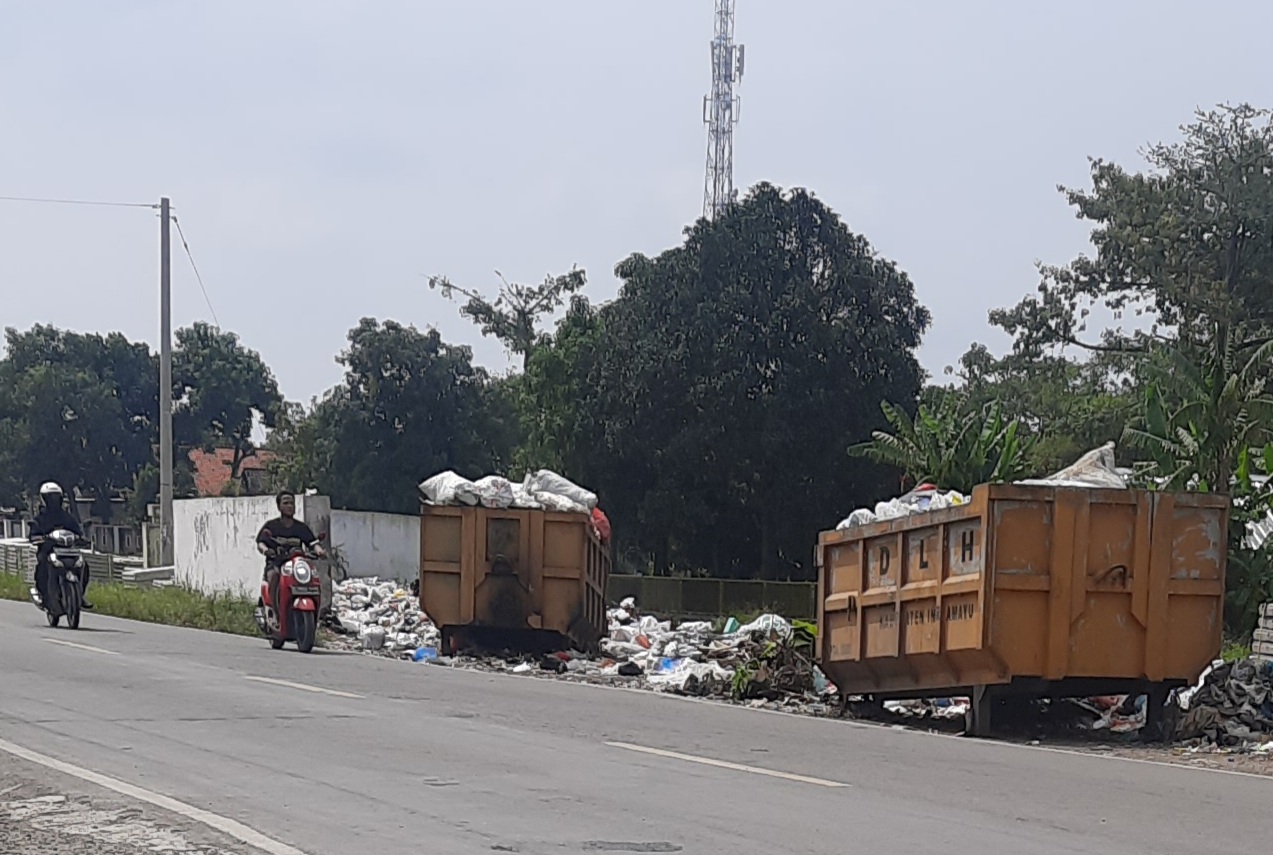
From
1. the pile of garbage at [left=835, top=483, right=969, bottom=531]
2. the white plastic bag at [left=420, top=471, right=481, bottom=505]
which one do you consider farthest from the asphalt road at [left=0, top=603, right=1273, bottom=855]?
the white plastic bag at [left=420, top=471, right=481, bottom=505]

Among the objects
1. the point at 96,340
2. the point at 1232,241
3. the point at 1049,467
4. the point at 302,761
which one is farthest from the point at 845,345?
the point at 96,340

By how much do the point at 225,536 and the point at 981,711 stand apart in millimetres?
22157

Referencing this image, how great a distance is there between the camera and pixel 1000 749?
12086 millimetres

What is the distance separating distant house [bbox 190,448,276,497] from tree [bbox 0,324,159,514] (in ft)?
12.5

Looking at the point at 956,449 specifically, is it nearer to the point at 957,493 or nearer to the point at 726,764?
the point at 957,493

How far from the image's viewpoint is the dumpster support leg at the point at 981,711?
12969mm

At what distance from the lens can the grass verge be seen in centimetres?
2392

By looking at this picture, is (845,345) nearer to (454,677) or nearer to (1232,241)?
(1232,241)

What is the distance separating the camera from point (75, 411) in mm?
71938

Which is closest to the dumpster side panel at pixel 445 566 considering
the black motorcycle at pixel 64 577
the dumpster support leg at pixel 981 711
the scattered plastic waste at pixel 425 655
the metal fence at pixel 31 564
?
the scattered plastic waste at pixel 425 655

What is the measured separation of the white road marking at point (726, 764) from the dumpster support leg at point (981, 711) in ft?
10.1

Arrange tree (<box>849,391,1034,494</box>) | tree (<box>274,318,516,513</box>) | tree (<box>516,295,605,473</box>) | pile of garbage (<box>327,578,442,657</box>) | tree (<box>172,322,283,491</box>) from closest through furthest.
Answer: pile of garbage (<box>327,578,442,657</box>) → tree (<box>849,391,1034,494</box>) → tree (<box>516,295,605,473</box>) → tree (<box>274,318,516,513</box>) → tree (<box>172,322,283,491</box>)

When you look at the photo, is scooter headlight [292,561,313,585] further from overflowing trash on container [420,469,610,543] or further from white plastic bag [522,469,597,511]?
white plastic bag [522,469,597,511]

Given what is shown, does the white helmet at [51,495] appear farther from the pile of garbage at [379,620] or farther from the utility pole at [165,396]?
the utility pole at [165,396]
